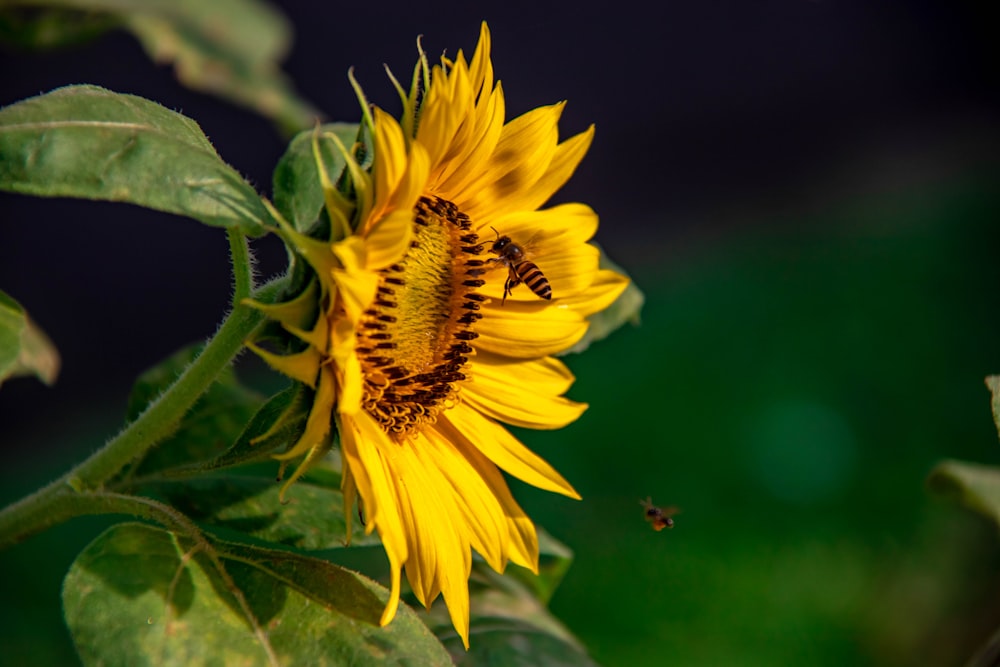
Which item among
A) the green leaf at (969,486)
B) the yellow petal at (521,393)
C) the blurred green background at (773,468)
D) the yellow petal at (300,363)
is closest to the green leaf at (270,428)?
the yellow petal at (300,363)

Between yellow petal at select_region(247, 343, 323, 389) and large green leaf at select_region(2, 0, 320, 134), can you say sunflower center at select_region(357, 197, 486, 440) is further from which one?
large green leaf at select_region(2, 0, 320, 134)

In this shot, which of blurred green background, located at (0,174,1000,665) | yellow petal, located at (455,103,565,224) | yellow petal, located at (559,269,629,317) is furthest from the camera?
blurred green background, located at (0,174,1000,665)

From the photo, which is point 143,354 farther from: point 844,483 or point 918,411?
point 918,411

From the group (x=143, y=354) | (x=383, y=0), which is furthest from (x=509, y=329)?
(x=383, y=0)

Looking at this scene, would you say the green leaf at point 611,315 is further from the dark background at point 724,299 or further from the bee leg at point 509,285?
the dark background at point 724,299

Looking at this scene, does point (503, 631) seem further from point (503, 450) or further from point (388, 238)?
point (388, 238)

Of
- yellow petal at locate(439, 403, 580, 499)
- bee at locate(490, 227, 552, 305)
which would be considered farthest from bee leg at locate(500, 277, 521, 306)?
yellow petal at locate(439, 403, 580, 499)
